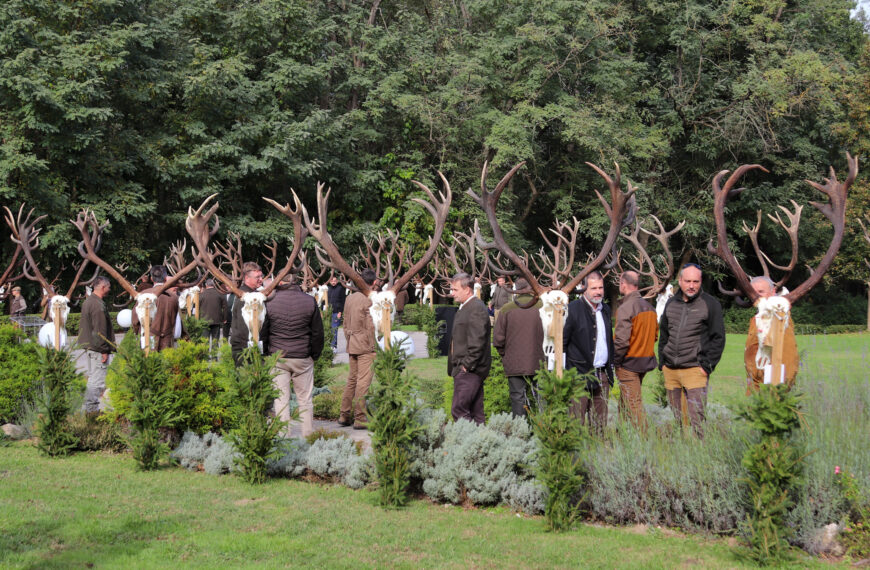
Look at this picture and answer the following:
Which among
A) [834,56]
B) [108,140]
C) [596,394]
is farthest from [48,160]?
[834,56]

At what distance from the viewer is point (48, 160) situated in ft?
96.3

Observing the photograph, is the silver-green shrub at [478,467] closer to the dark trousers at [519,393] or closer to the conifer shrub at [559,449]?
the conifer shrub at [559,449]

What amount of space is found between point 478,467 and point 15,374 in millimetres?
7177

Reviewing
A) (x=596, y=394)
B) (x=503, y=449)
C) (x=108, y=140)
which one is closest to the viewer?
(x=503, y=449)

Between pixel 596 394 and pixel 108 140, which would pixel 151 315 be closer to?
pixel 596 394

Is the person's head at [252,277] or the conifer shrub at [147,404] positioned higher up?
the person's head at [252,277]

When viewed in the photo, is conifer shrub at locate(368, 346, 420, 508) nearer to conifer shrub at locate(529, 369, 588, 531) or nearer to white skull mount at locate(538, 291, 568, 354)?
conifer shrub at locate(529, 369, 588, 531)

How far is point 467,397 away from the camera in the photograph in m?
8.41

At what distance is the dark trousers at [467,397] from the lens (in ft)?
27.6

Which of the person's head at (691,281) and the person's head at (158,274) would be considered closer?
the person's head at (691,281)

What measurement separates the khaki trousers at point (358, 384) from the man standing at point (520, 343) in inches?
104

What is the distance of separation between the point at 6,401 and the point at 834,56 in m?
36.0

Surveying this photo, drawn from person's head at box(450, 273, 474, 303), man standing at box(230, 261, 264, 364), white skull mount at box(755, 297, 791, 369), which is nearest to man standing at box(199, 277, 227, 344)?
man standing at box(230, 261, 264, 364)

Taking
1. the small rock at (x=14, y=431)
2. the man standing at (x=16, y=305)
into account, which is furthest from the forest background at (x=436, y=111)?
the small rock at (x=14, y=431)
